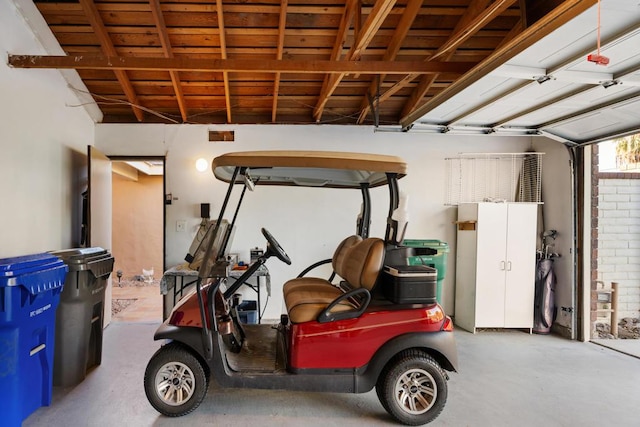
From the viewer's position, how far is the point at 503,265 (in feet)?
16.0

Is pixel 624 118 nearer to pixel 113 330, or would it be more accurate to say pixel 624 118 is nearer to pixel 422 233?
pixel 422 233

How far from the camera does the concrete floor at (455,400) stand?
2.72 meters

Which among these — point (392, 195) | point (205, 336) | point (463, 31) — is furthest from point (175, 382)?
point (463, 31)

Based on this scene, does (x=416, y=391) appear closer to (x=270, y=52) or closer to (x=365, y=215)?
(x=365, y=215)

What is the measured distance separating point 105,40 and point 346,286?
3625 mm

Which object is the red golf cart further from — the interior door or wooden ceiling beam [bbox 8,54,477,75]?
the interior door

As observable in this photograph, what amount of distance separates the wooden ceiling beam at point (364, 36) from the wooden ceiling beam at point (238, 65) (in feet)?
0.42

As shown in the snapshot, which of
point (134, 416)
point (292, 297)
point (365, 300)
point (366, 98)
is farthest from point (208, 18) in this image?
point (134, 416)

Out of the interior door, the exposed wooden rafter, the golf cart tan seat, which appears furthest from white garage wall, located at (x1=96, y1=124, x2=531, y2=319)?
the golf cart tan seat

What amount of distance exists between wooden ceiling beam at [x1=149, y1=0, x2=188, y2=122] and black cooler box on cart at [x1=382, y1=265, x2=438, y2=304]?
11.2ft

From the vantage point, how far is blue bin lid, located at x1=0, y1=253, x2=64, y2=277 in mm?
2359

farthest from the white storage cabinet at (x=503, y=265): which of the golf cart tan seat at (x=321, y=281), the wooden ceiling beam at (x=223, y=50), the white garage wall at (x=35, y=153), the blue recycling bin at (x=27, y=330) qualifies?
the white garage wall at (x=35, y=153)

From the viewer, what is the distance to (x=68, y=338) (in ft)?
10.3

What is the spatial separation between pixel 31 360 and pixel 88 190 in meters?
2.48
